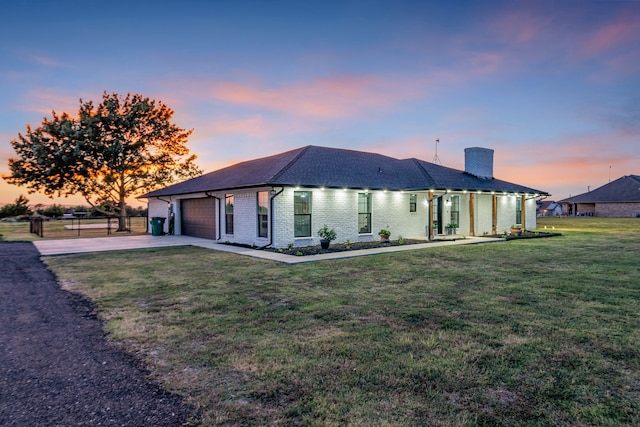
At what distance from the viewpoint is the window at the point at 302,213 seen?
1475 cm

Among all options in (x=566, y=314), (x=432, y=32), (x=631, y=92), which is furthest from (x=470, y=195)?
(x=566, y=314)

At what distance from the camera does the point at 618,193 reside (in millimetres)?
50688

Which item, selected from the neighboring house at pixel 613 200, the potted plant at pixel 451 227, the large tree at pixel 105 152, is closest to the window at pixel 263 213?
the potted plant at pixel 451 227

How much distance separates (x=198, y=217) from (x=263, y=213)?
7.19 m

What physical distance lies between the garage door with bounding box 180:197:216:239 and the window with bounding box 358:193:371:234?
7791 mm

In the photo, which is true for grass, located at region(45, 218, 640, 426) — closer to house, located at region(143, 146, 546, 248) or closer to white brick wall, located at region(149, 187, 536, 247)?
white brick wall, located at region(149, 187, 536, 247)

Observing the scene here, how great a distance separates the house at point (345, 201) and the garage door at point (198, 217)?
0.19 ft

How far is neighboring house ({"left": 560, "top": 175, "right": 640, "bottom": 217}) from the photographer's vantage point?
48.2 m

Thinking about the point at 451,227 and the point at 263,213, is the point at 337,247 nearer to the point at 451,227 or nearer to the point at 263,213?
the point at 263,213

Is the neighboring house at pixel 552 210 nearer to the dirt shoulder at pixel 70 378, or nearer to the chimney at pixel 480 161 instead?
the chimney at pixel 480 161

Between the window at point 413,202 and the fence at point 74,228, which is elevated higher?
the window at point 413,202

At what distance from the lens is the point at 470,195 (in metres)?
19.3

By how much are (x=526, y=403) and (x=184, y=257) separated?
37.0ft

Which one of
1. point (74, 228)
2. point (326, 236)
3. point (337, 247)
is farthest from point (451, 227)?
point (74, 228)
